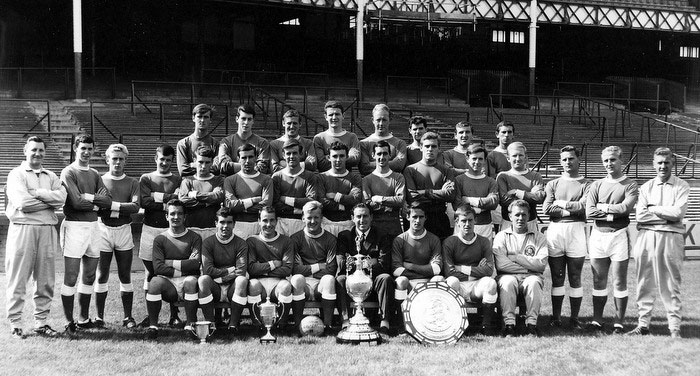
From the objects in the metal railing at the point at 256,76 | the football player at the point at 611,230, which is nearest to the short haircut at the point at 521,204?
the football player at the point at 611,230

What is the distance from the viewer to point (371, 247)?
913cm

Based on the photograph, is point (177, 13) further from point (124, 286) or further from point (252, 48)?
point (124, 286)

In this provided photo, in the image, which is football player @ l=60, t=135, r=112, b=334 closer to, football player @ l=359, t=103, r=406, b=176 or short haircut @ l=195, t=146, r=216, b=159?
short haircut @ l=195, t=146, r=216, b=159

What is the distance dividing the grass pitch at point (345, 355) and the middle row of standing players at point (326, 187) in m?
1.01

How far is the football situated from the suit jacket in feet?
2.53

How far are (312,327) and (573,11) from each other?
75.7 feet

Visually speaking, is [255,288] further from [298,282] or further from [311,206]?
[311,206]

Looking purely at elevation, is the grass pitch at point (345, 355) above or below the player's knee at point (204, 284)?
below

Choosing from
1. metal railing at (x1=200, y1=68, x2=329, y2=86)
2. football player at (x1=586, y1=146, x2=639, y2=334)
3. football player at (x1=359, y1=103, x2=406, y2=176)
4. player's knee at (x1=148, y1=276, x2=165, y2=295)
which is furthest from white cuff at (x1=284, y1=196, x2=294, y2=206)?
metal railing at (x1=200, y1=68, x2=329, y2=86)

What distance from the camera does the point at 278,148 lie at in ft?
33.3

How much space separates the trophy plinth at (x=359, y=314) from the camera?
26.9 ft

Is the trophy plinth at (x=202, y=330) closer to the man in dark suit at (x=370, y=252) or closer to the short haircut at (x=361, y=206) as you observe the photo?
the man in dark suit at (x=370, y=252)

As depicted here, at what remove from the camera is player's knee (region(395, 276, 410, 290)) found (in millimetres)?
8844

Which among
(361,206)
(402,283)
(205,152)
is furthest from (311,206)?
(205,152)
